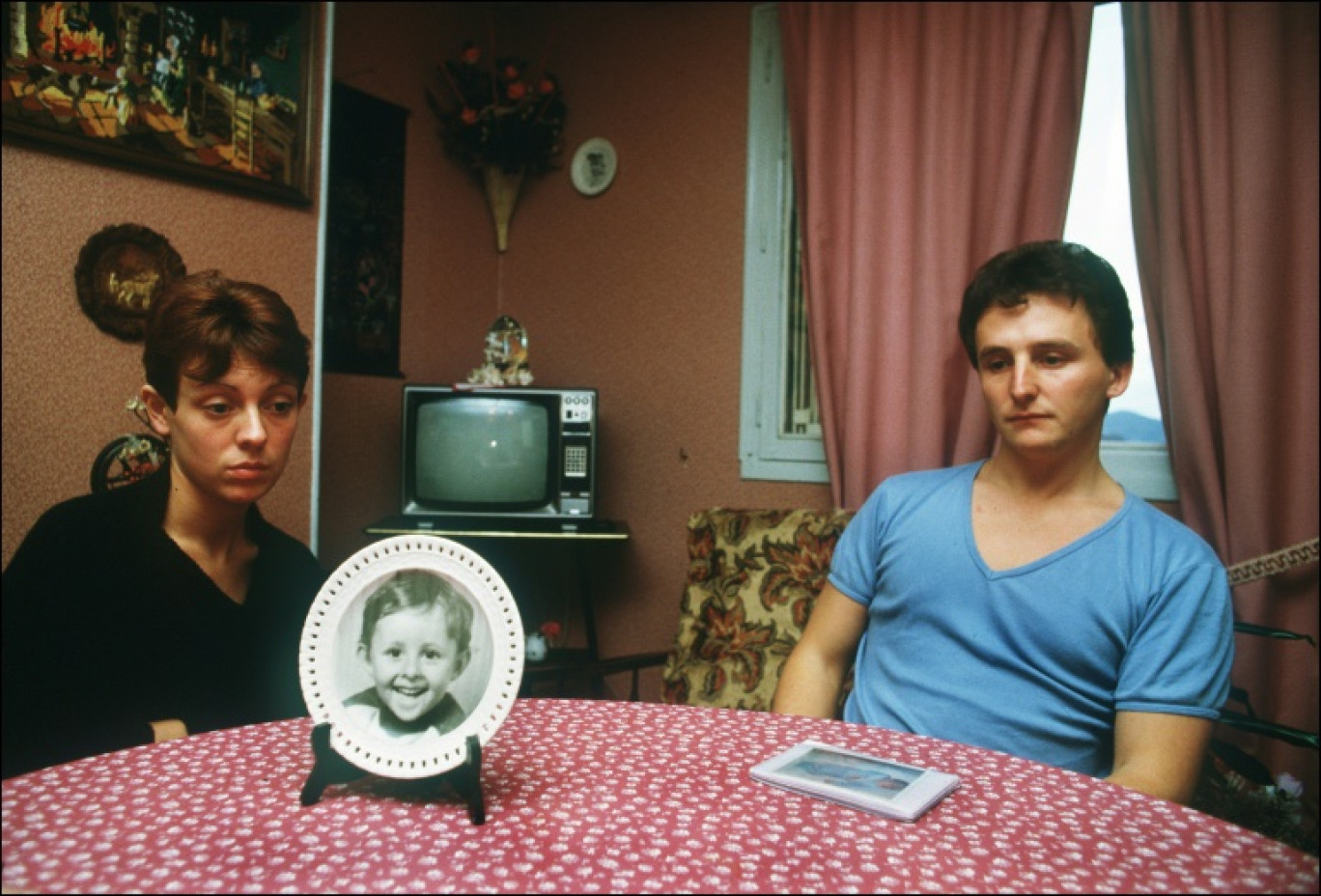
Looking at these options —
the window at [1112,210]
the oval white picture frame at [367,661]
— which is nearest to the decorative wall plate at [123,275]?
the oval white picture frame at [367,661]

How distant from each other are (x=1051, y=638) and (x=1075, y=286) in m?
0.55

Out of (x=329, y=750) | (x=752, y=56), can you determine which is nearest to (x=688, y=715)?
(x=329, y=750)

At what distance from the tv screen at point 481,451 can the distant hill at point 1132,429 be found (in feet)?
5.12

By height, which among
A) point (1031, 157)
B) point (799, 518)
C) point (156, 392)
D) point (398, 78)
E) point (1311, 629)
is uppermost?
point (398, 78)

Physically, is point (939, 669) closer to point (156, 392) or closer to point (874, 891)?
point (874, 891)

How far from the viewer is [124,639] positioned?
1.17m

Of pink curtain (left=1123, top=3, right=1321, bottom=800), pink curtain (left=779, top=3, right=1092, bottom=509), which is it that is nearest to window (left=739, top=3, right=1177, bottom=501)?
pink curtain (left=779, top=3, right=1092, bottom=509)

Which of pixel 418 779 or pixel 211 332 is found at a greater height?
pixel 211 332

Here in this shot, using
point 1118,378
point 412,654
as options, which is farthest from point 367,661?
point 1118,378

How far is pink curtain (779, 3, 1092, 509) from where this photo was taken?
233cm

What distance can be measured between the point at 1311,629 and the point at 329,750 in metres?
2.09

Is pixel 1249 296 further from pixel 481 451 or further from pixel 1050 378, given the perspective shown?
pixel 481 451

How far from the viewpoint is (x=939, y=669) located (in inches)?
56.7

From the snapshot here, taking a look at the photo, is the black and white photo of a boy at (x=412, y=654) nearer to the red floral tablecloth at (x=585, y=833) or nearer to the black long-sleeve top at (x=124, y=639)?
the red floral tablecloth at (x=585, y=833)
